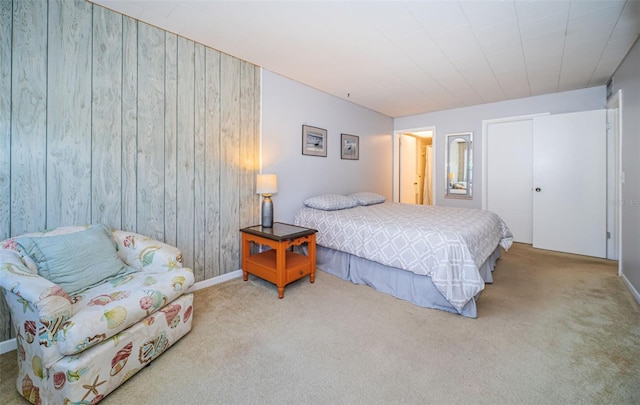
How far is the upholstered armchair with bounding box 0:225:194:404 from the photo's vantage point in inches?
47.6

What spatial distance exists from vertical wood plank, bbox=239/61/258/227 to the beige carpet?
0.90 metres

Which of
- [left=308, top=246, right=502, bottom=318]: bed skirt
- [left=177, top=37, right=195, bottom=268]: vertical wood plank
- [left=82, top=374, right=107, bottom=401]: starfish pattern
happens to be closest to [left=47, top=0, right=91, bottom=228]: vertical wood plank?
[left=177, top=37, right=195, bottom=268]: vertical wood plank

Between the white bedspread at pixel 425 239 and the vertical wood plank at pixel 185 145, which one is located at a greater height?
the vertical wood plank at pixel 185 145

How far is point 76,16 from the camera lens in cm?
191

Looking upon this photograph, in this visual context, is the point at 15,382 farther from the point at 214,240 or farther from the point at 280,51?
the point at 280,51

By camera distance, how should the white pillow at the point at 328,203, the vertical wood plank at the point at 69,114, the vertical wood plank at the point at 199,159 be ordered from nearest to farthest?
the vertical wood plank at the point at 69,114
the vertical wood plank at the point at 199,159
the white pillow at the point at 328,203

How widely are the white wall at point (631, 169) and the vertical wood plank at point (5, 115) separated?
481 centimetres

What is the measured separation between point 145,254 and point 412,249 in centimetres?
208

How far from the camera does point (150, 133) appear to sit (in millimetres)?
2303

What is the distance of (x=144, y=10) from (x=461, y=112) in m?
4.74

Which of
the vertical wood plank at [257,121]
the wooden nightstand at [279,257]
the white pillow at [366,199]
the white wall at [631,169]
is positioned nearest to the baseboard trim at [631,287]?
the white wall at [631,169]

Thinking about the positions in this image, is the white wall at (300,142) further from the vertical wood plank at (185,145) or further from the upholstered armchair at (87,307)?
the upholstered armchair at (87,307)

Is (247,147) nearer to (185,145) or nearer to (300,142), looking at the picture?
(185,145)

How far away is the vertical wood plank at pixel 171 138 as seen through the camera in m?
2.39
